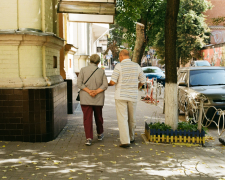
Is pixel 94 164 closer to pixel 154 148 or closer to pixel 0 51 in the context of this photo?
pixel 154 148

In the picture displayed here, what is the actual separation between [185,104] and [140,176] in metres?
5.36

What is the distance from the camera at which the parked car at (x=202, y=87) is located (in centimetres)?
846

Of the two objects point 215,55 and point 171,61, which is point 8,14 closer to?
point 171,61

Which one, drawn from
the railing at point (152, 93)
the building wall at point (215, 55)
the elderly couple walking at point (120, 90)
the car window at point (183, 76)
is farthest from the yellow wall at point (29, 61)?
the building wall at point (215, 55)

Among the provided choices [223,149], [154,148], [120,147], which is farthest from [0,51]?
[223,149]

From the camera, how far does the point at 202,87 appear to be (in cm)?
934

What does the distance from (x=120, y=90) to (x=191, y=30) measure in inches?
1389

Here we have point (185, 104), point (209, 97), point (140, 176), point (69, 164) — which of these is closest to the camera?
point (140, 176)

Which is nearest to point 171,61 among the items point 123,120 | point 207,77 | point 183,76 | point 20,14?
point 123,120

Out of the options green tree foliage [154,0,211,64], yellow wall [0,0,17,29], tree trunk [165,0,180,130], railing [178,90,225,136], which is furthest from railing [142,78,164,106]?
green tree foliage [154,0,211,64]

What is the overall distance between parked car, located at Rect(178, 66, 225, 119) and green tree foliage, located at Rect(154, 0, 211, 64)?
2930cm

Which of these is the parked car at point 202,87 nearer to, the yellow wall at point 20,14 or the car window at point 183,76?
the car window at point 183,76

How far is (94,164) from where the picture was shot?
5074 millimetres

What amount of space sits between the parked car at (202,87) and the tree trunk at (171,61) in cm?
181
